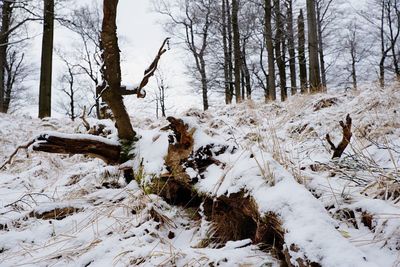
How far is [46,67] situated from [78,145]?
24.4 ft

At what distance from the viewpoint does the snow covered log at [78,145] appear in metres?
2.07

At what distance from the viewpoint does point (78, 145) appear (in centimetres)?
218

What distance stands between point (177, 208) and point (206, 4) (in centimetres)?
1540

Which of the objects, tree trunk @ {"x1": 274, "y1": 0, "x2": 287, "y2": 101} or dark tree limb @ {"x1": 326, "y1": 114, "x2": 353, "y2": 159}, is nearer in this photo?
dark tree limb @ {"x1": 326, "y1": 114, "x2": 353, "y2": 159}

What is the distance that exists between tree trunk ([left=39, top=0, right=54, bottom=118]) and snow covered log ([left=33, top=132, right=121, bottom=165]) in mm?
7112

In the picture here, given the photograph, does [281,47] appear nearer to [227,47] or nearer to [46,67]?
[227,47]

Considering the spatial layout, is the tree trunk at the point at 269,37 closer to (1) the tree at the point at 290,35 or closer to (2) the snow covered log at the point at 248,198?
(1) the tree at the point at 290,35

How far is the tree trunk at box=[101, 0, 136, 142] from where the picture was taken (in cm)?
233

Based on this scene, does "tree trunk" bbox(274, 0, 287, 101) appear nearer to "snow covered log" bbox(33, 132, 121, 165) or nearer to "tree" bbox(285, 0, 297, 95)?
"tree" bbox(285, 0, 297, 95)

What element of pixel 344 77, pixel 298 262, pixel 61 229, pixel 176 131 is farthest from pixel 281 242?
pixel 344 77

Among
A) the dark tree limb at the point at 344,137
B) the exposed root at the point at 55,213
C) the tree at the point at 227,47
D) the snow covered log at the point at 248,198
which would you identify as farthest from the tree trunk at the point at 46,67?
the dark tree limb at the point at 344,137

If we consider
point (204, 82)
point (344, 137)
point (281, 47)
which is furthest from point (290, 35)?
point (344, 137)

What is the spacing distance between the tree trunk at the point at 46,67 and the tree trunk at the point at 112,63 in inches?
275

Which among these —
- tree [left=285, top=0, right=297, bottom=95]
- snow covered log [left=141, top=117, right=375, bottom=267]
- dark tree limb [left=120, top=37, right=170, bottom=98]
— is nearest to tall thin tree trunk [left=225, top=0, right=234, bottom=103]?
tree [left=285, top=0, right=297, bottom=95]
